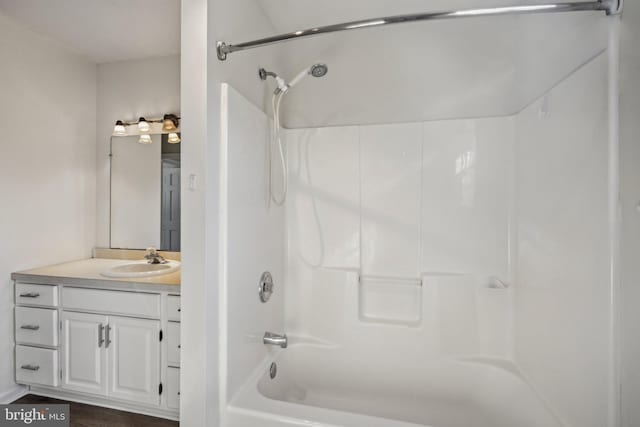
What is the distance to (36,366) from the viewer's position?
2.02 metres

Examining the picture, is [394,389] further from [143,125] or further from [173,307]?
[143,125]

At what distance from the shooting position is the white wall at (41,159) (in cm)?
205

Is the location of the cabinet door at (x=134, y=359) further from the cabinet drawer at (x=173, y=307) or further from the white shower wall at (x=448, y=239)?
the white shower wall at (x=448, y=239)

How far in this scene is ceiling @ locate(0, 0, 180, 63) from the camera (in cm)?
192

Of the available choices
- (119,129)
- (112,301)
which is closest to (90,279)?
(112,301)

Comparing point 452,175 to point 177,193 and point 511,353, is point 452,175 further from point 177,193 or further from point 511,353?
point 177,193

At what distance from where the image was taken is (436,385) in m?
1.73

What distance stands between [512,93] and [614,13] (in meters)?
0.79

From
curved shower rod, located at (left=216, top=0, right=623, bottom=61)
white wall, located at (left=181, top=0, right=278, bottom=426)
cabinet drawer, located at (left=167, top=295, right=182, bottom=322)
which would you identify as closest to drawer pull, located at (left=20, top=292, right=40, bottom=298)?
cabinet drawer, located at (left=167, top=295, right=182, bottom=322)

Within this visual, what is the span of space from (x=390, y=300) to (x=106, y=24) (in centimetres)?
273

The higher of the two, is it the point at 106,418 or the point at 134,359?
the point at 134,359

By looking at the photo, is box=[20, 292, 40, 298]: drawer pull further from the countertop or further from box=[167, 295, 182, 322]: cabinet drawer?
box=[167, 295, 182, 322]: cabinet drawer

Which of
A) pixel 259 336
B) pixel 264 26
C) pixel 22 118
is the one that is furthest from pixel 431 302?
pixel 22 118

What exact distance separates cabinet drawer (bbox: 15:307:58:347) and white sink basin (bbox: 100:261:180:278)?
44 centimetres
